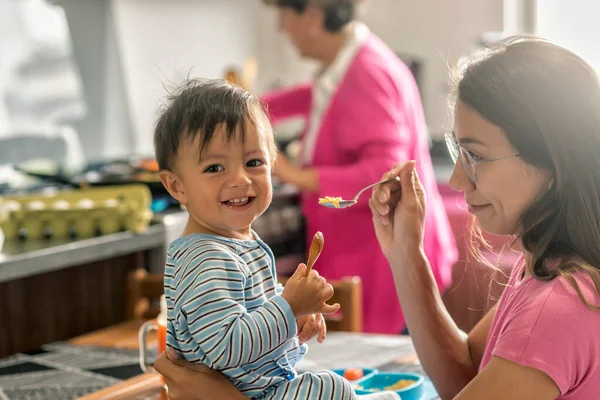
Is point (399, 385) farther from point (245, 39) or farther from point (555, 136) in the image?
point (245, 39)

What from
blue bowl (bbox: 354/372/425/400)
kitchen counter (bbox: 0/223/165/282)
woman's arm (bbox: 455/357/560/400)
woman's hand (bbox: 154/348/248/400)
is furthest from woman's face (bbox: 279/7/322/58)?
woman's arm (bbox: 455/357/560/400)

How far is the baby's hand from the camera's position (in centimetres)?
104

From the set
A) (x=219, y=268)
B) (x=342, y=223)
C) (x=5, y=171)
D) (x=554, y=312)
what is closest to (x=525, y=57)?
(x=554, y=312)

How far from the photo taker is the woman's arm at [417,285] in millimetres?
1428

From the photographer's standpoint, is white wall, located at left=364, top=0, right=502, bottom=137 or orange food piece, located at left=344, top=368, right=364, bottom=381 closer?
orange food piece, located at left=344, top=368, right=364, bottom=381

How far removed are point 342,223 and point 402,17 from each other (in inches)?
75.5

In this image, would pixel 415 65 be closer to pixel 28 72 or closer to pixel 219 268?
pixel 28 72

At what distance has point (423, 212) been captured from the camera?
4.73 feet

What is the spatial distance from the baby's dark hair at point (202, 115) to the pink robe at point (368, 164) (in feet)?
4.76

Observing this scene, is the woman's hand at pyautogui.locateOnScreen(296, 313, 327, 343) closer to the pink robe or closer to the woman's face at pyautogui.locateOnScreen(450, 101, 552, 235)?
the woman's face at pyautogui.locateOnScreen(450, 101, 552, 235)

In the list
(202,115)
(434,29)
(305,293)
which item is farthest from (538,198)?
(434,29)

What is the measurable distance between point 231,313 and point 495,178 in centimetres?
38

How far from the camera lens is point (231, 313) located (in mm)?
1024

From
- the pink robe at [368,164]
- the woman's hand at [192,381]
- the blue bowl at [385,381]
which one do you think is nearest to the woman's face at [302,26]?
the pink robe at [368,164]
